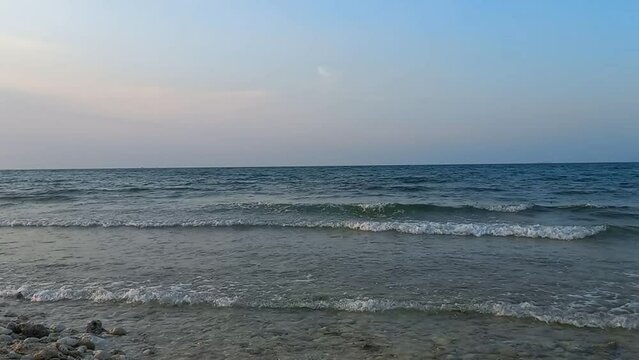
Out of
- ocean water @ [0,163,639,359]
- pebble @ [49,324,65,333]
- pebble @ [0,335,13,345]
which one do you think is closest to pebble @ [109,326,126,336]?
ocean water @ [0,163,639,359]

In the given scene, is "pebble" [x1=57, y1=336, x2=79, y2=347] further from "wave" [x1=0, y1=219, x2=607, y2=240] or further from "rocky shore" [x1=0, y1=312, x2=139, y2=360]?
"wave" [x1=0, y1=219, x2=607, y2=240]

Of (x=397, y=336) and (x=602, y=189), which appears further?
(x=602, y=189)

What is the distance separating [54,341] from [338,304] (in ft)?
14.0

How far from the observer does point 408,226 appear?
17219 millimetres

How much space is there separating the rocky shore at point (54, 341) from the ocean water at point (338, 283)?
0.98 ft

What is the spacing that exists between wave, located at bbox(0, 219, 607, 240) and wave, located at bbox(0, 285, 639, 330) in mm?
8433

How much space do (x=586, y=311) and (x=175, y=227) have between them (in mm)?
14465

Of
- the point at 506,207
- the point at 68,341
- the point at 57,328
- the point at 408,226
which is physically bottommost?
the point at 57,328

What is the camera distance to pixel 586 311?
7.75 m

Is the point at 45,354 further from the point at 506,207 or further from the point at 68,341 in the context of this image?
the point at 506,207

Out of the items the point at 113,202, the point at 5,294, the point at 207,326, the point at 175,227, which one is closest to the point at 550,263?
the point at 207,326

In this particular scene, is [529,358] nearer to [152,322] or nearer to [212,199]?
[152,322]

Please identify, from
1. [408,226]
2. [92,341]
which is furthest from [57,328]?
[408,226]

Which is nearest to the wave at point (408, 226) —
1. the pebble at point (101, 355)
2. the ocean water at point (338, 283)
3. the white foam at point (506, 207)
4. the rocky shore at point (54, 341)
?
the ocean water at point (338, 283)
